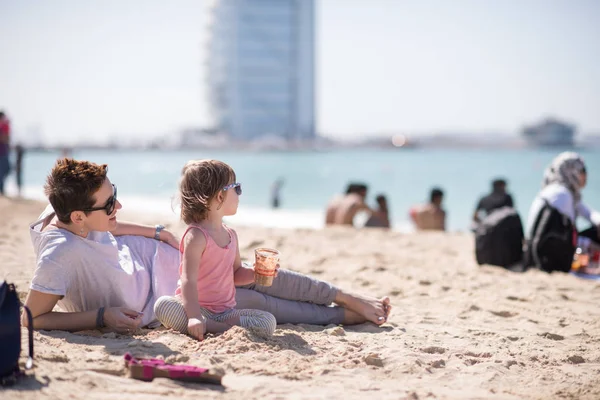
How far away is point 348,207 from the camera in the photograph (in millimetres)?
9047

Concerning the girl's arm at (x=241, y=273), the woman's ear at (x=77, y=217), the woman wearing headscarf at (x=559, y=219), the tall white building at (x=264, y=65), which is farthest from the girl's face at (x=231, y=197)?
the tall white building at (x=264, y=65)

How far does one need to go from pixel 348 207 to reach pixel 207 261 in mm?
6341

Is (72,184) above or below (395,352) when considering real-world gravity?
above

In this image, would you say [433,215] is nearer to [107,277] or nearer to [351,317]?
[351,317]

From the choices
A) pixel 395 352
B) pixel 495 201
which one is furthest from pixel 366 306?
pixel 495 201

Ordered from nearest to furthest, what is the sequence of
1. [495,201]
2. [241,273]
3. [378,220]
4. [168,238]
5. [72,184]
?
[72,184], [241,273], [168,238], [495,201], [378,220]

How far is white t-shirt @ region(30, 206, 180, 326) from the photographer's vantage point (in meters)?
2.65

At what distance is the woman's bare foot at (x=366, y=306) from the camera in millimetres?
3301

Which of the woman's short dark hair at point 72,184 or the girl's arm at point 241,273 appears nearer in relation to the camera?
the woman's short dark hair at point 72,184

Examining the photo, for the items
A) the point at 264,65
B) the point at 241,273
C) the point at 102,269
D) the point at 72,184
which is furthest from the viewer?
the point at 264,65

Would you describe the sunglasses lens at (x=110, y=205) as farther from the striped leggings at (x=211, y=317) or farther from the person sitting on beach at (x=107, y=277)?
the striped leggings at (x=211, y=317)

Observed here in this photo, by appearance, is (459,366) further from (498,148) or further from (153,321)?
(498,148)

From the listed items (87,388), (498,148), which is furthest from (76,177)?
(498,148)

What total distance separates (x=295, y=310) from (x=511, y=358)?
106 centimetres
